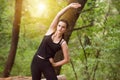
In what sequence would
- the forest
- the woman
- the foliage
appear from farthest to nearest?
the foliage, the forest, the woman

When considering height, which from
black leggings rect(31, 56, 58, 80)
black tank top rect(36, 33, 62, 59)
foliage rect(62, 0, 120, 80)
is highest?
black tank top rect(36, 33, 62, 59)

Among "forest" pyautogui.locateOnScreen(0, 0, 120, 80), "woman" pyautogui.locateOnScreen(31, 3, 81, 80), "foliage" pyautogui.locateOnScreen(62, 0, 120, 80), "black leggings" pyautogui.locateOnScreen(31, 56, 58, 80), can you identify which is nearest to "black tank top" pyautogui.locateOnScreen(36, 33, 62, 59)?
"woman" pyautogui.locateOnScreen(31, 3, 81, 80)

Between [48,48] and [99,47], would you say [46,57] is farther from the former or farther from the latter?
[99,47]

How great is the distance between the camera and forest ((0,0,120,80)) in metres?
11.4

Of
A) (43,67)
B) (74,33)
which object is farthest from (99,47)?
(43,67)

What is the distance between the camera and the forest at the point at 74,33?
37.3 ft

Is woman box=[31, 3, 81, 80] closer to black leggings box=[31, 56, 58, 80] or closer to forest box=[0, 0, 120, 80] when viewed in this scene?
black leggings box=[31, 56, 58, 80]

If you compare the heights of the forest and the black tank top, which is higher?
the black tank top

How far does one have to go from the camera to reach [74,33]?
14.6 metres

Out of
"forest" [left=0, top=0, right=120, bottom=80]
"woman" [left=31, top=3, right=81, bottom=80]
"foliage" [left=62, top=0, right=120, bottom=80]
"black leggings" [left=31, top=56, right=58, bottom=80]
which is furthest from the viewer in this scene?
"foliage" [left=62, top=0, right=120, bottom=80]

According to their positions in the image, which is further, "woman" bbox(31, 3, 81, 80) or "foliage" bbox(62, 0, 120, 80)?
"foliage" bbox(62, 0, 120, 80)

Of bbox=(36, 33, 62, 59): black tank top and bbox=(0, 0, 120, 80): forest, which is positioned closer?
bbox=(36, 33, 62, 59): black tank top

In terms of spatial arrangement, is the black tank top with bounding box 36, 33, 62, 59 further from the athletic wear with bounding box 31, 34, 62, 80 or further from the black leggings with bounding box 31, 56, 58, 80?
the black leggings with bounding box 31, 56, 58, 80

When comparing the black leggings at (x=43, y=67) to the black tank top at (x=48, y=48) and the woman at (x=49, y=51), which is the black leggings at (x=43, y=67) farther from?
the black tank top at (x=48, y=48)
